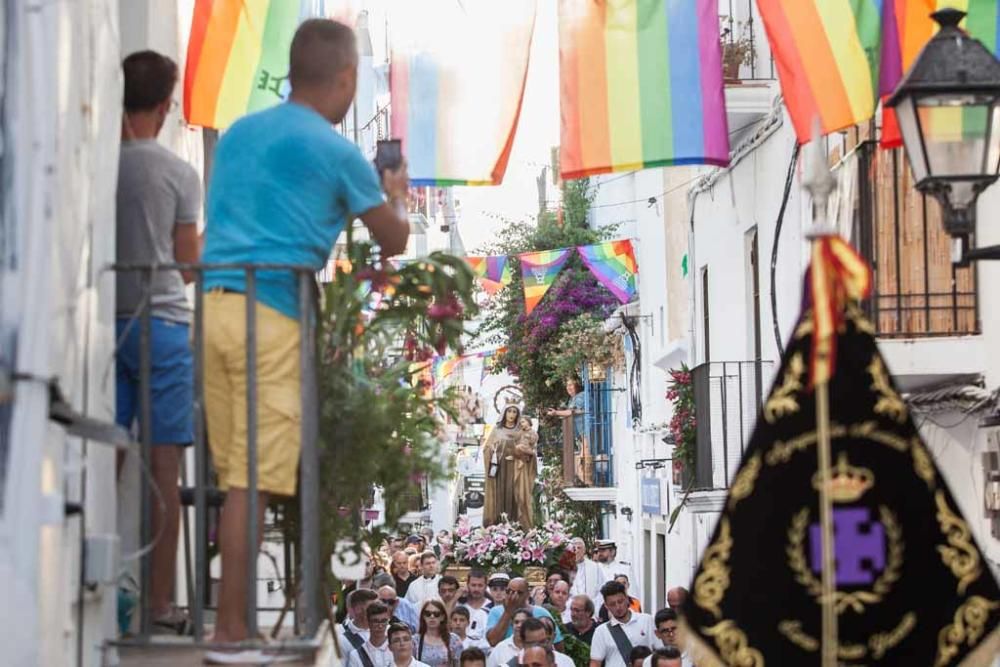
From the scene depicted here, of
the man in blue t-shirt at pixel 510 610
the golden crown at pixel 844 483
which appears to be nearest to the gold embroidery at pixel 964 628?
the golden crown at pixel 844 483

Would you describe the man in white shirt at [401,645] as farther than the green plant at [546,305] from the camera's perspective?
No

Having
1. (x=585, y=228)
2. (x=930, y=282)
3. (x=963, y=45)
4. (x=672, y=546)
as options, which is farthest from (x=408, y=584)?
(x=585, y=228)

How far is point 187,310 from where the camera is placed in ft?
19.4

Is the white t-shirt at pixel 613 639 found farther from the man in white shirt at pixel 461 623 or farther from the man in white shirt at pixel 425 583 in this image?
the man in white shirt at pixel 425 583

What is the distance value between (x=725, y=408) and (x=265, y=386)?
1289 cm

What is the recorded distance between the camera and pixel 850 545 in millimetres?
5566

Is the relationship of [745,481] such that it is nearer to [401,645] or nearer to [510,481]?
[401,645]

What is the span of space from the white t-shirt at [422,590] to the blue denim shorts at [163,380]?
11.4 metres

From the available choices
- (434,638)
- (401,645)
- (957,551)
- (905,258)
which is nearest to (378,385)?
(957,551)

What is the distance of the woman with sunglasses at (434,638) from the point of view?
1357 cm

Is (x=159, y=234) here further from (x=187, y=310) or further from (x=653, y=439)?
(x=653, y=439)

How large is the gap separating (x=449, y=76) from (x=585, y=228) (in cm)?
2957

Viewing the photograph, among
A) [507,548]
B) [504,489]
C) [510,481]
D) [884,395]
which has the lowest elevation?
[507,548]

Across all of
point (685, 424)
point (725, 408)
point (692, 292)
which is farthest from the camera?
point (692, 292)
